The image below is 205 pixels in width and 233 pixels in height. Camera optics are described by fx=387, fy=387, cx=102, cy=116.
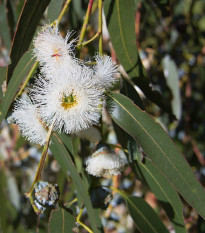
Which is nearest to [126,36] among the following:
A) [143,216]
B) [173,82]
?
[143,216]

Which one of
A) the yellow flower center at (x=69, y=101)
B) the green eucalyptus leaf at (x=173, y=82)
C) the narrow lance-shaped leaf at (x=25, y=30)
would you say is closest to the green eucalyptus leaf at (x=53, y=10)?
the narrow lance-shaped leaf at (x=25, y=30)

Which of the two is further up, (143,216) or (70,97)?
(70,97)

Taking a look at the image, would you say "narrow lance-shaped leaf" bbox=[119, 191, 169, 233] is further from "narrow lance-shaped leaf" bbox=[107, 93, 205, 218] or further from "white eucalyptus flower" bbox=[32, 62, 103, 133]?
"white eucalyptus flower" bbox=[32, 62, 103, 133]

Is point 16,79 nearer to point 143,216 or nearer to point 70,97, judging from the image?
point 70,97

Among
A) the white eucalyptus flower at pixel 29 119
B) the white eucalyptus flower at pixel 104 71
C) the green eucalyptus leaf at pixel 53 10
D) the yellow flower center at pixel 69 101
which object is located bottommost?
the white eucalyptus flower at pixel 29 119

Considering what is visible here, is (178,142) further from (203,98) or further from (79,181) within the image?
(79,181)

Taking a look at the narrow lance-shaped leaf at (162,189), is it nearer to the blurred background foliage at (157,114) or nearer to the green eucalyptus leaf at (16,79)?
the green eucalyptus leaf at (16,79)

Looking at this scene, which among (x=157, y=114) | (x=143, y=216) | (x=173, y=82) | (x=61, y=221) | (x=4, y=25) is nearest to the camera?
(x=61, y=221)
